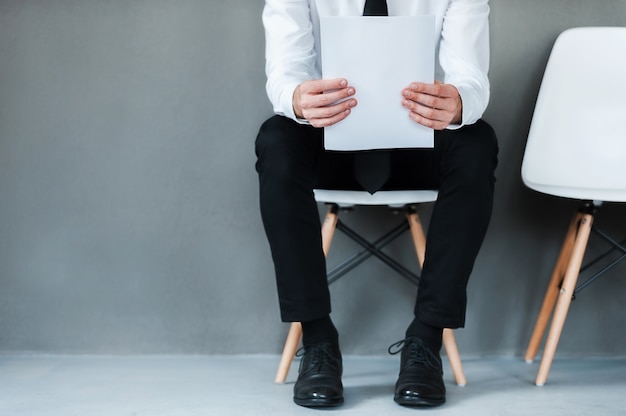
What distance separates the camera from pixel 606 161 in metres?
1.63

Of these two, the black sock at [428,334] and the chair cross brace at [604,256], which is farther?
the chair cross brace at [604,256]

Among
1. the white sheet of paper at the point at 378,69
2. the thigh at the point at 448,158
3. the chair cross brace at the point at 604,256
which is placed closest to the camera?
the white sheet of paper at the point at 378,69

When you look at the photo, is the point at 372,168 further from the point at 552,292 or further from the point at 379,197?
the point at 552,292

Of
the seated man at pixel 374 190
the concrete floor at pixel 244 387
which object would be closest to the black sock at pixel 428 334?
the seated man at pixel 374 190

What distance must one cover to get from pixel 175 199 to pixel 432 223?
70cm

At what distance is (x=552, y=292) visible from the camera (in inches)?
71.1

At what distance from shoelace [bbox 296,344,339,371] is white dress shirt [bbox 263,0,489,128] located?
0.44 metres

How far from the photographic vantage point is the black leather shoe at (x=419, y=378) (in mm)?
1415

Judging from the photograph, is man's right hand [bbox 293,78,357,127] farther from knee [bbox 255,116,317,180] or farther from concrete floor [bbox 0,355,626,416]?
concrete floor [bbox 0,355,626,416]

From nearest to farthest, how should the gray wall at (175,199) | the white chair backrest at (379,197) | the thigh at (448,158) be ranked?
the thigh at (448,158)
the white chair backrest at (379,197)
the gray wall at (175,199)

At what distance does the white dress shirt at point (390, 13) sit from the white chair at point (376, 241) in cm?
21

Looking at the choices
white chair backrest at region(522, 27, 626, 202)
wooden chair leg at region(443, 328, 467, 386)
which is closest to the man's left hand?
white chair backrest at region(522, 27, 626, 202)

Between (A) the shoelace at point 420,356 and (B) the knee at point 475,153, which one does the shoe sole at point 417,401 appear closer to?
(A) the shoelace at point 420,356

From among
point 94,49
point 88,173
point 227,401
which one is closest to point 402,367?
point 227,401
